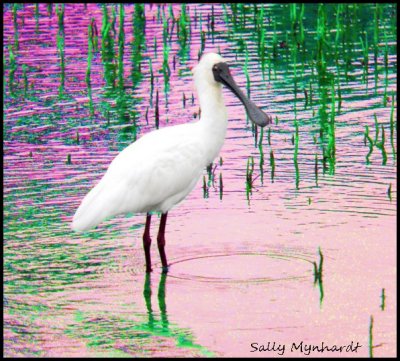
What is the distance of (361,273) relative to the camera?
31.0 ft

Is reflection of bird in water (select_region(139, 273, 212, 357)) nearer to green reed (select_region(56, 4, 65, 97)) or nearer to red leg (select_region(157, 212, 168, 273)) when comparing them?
red leg (select_region(157, 212, 168, 273))

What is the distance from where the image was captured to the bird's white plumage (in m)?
9.52

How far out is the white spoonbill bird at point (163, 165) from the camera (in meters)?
9.55

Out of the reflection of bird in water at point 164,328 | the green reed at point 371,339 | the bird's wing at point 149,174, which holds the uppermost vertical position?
the bird's wing at point 149,174

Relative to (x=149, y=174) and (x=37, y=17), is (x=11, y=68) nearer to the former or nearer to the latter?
(x=37, y=17)

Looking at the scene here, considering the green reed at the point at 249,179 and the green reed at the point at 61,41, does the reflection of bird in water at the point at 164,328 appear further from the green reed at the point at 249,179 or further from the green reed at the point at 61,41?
the green reed at the point at 61,41

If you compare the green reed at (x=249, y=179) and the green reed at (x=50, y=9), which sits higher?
the green reed at (x=50, y=9)

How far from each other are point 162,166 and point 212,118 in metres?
0.59

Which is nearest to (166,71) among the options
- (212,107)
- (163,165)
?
(212,107)

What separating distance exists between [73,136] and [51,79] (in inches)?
116

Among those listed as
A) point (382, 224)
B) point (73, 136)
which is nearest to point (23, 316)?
point (382, 224)

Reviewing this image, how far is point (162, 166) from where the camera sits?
977cm

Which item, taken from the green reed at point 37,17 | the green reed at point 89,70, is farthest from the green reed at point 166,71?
the green reed at point 37,17

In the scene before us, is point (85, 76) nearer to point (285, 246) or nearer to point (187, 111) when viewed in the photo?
point (187, 111)
